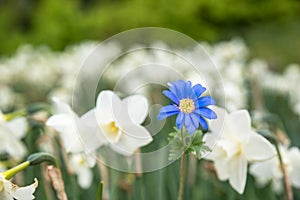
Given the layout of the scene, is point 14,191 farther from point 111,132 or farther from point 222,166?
point 222,166

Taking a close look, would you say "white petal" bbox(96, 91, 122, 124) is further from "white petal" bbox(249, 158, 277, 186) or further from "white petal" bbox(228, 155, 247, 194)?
"white petal" bbox(249, 158, 277, 186)

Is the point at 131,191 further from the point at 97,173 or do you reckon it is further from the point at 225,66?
the point at 225,66

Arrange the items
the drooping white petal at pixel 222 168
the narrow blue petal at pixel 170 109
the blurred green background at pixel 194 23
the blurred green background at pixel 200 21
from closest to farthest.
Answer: the narrow blue petal at pixel 170 109 → the drooping white petal at pixel 222 168 → the blurred green background at pixel 194 23 → the blurred green background at pixel 200 21

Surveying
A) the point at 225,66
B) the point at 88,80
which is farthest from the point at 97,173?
the point at 88,80

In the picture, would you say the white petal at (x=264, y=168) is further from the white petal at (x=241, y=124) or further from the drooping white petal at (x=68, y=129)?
the drooping white petal at (x=68, y=129)

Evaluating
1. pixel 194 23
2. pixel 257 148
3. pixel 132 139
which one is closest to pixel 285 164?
pixel 257 148

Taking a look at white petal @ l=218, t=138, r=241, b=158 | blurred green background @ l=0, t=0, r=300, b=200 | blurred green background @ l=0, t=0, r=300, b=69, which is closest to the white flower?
white petal @ l=218, t=138, r=241, b=158

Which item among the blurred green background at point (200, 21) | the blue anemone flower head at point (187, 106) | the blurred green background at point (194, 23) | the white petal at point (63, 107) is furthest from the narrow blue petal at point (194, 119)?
the blurred green background at point (200, 21)
